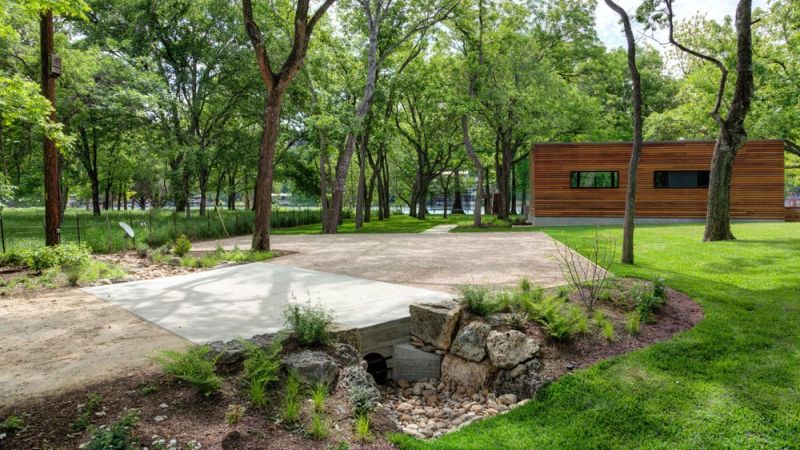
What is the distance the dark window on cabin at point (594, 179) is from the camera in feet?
64.1

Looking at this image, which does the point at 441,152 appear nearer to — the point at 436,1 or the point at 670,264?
the point at 436,1

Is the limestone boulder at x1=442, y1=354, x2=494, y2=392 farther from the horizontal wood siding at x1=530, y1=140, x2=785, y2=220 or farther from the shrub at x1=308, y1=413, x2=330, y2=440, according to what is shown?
the horizontal wood siding at x1=530, y1=140, x2=785, y2=220

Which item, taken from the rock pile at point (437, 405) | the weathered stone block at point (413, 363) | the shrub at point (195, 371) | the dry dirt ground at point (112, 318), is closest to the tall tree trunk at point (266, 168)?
the dry dirt ground at point (112, 318)

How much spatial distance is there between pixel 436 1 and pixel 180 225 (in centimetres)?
1287

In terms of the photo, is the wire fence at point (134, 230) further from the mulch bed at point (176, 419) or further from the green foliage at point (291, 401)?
the green foliage at point (291, 401)

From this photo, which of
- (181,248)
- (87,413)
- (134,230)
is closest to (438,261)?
(181,248)

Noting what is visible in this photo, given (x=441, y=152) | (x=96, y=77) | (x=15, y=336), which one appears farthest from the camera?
(x=441, y=152)

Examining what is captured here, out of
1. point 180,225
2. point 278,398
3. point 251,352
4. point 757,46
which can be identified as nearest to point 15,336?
point 251,352

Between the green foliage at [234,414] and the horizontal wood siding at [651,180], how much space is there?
61.1 ft

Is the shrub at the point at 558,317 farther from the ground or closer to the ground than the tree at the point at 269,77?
closer to the ground

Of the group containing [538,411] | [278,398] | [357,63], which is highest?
[357,63]

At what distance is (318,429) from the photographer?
2.89m

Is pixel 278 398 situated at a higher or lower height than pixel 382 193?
lower

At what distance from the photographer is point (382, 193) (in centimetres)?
3106
